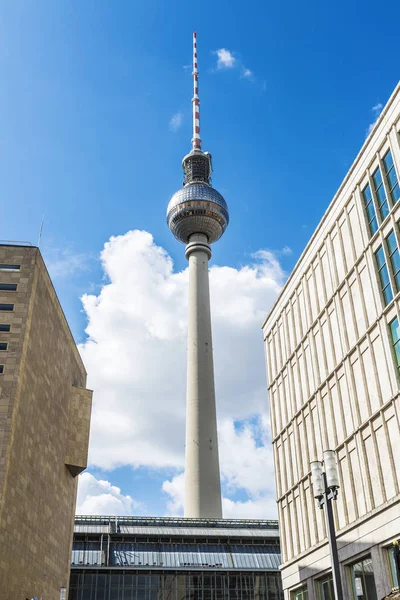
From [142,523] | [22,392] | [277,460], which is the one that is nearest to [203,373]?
[142,523]

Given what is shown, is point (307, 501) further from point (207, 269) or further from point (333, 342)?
point (207, 269)

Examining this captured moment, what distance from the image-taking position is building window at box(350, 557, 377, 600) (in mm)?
32219

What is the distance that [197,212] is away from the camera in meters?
124

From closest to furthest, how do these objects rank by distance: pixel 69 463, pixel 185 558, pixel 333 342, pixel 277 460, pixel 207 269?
pixel 333 342 < pixel 277 460 < pixel 69 463 < pixel 185 558 < pixel 207 269

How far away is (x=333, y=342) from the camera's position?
40.1 meters

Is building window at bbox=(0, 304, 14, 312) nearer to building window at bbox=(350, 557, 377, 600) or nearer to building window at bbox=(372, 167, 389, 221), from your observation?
building window at bbox=(372, 167, 389, 221)

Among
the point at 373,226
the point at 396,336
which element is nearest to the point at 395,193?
the point at 373,226

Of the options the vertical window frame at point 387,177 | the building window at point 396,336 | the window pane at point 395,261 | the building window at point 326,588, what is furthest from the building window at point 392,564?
the vertical window frame at point 387,177

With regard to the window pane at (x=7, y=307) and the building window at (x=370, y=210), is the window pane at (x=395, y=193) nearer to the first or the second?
the building window at (x=370, y=210)

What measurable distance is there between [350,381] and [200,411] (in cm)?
6937

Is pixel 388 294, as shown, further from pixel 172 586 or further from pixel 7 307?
pixel 172 586

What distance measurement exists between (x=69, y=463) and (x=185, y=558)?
20008 mm

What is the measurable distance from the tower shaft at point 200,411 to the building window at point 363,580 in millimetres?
64071

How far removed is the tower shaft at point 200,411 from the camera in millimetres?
97625
